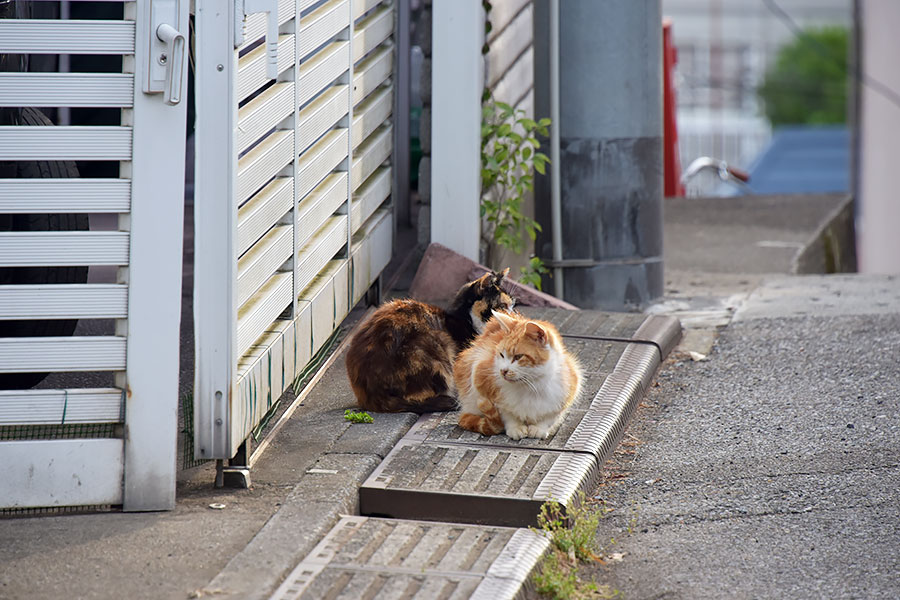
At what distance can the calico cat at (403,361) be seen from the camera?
4062 mm

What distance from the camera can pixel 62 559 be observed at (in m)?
2.95

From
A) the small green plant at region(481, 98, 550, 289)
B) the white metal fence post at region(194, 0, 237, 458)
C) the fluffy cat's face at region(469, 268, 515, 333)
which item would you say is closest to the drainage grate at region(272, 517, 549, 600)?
the white metal fence post at region(194, 0, 237, 458)

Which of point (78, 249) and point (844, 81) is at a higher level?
point (844, 81)

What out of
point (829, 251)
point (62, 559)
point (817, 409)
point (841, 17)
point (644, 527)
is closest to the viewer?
point (62, 559)

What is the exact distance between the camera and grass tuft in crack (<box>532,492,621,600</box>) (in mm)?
2984

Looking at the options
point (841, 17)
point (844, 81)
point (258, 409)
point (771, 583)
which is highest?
point (841, 17)

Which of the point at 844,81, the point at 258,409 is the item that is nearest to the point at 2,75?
→ the point at 258,409

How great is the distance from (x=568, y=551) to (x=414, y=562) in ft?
1.72

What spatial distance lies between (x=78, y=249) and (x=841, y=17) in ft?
152

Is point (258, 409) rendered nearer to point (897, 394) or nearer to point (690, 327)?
point (897, 394)

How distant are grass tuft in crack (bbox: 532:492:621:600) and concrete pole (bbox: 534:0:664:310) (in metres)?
3.02

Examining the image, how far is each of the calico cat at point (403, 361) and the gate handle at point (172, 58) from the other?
4.36 feet

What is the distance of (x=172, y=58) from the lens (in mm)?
3121

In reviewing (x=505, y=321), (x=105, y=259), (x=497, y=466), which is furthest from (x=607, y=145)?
(x=105, y=259)
